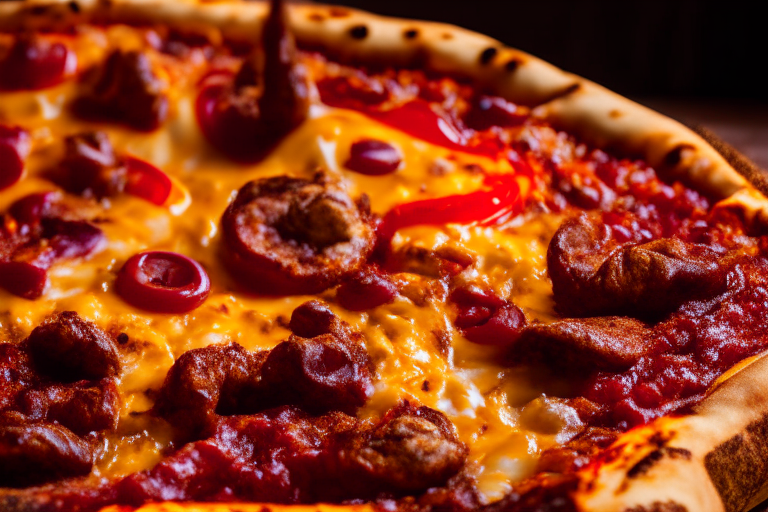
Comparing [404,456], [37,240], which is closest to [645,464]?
[404,456]

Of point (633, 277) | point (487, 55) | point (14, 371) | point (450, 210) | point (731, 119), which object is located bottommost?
point (14, 371)

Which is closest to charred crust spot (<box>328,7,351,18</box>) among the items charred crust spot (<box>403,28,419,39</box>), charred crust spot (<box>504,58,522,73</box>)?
charred crust spot (<box>403,28,419,39</box>)

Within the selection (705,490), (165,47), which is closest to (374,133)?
(165,47)

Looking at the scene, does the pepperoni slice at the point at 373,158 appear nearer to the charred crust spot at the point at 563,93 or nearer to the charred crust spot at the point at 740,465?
the charred crust spot at the point at 563,93

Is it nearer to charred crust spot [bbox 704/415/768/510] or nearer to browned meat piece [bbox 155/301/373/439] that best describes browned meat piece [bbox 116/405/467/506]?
browned meat piece [bbox 155/301/373/439]

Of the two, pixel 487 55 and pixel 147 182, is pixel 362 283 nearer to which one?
pixel 147 182
